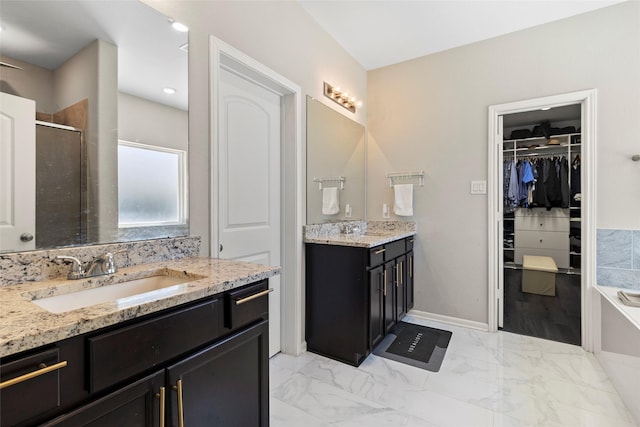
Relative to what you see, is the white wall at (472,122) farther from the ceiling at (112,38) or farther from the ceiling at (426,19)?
the ceiling at (112,38)

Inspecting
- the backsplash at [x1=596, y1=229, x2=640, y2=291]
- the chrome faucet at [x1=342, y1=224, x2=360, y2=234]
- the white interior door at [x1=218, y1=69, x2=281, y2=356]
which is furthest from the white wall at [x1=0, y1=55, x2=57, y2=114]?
the backsplash at [x1=596, y1=229, x2=640, y2=291]

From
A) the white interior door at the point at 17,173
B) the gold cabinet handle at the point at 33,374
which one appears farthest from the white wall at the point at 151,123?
the gold cabinet handle at the point at 33,374

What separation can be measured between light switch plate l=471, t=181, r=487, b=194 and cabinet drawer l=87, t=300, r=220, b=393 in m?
2.57

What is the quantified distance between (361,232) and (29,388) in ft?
9.04

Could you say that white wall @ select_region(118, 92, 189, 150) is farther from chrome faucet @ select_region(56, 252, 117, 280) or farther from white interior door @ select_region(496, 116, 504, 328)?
white interior door @ select_region(496, 116, 504, 328)

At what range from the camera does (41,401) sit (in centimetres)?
66

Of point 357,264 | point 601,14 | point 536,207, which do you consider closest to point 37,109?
point 357,264

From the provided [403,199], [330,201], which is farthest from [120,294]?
[403,199]

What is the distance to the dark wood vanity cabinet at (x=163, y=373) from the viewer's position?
672 millimetres

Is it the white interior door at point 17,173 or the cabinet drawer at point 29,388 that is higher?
the white interior door at point 17,173

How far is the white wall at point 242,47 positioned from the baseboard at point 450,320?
223cm

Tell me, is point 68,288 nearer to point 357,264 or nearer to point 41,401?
→ point 41,401

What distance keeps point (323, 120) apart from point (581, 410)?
8.37ft

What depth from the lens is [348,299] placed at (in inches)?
87.0
